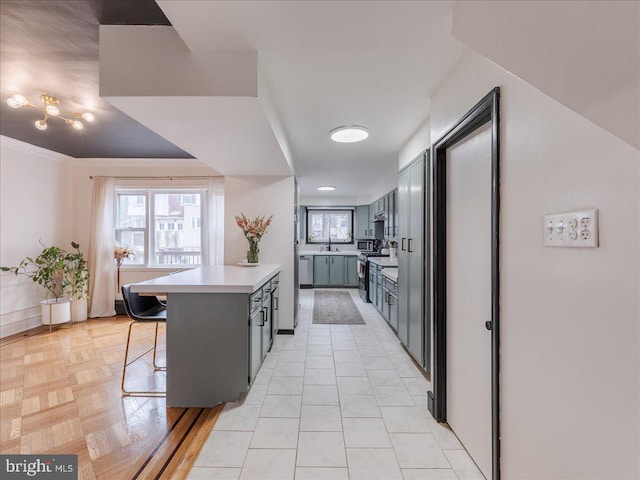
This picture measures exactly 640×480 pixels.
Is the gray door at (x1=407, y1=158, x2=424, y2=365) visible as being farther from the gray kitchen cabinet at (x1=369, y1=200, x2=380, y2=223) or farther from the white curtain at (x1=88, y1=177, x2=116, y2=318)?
the white curtain at (x1=88, y1=177, x2=116, y2=318)

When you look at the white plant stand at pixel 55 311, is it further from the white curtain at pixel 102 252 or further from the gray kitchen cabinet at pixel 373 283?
the gray kitchen cabinet at pixel 373 283

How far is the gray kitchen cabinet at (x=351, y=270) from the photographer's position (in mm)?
7492

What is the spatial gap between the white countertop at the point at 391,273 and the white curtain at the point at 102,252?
429cm

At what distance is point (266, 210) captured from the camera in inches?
160

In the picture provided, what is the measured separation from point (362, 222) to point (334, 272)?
1.56m

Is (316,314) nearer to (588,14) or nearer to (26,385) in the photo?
(26,385)

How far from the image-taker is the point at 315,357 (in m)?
3.21

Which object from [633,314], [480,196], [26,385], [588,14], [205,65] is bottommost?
[26,385]

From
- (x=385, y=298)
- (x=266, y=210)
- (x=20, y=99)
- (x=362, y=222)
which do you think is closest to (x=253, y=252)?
(x=266, y=210)

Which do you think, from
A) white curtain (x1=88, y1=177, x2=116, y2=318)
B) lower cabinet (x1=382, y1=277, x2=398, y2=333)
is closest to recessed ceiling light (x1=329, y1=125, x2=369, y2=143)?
lower cabinet (x1=382, y1=277, x2=398, y2=333)

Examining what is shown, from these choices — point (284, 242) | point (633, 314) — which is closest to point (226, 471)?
point (633, 314)

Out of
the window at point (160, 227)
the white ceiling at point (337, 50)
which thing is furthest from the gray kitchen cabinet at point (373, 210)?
the white ceiling at point (337, 50)

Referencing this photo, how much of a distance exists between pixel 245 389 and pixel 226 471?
2.15 feet

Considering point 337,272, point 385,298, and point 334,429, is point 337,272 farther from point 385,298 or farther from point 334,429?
point 334,429
